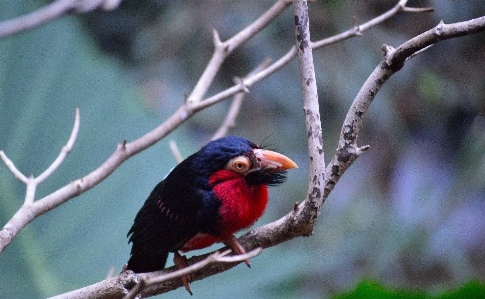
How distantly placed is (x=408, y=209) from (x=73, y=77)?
1330mm

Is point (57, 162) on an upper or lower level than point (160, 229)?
upper

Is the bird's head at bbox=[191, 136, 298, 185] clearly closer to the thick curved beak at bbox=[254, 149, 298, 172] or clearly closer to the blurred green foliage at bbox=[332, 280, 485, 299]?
the thick curved beak at bbox=[254, 149, 298, 172]

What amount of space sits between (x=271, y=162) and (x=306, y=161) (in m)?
1.05

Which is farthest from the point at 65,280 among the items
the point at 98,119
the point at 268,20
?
the point at 268,20

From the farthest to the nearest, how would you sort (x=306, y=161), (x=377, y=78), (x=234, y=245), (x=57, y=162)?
1. (x=306, y=161)
2. (x=57, y=162)
3. (x=234, y=245)
4. (x=377, y=78)

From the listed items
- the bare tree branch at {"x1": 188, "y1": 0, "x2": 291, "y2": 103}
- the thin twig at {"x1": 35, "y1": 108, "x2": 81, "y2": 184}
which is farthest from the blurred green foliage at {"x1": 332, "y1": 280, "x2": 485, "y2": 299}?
the thin twig at {"x1": 35, "y1": 108, "x2": 81, "y2": 184}

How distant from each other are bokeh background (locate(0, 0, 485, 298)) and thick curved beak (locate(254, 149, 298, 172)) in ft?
2.17

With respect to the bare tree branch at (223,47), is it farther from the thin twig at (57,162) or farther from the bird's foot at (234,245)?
the bird's foot at (234,245)

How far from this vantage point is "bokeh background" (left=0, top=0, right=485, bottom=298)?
77.1 inches

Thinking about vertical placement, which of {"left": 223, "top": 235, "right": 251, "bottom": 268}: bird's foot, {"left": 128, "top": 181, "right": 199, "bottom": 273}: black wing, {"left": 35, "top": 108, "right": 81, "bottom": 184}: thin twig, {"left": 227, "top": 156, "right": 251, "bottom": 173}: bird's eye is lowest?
{"left": 223, "top": 235, "right": 251, "bottom": 268}: bird's foot

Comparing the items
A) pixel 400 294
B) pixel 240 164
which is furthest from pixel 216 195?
pixel 400 294

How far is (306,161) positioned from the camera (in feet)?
7.70

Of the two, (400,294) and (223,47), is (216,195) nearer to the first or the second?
(223,47)

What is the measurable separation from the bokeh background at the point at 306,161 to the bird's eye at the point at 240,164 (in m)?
0.68
